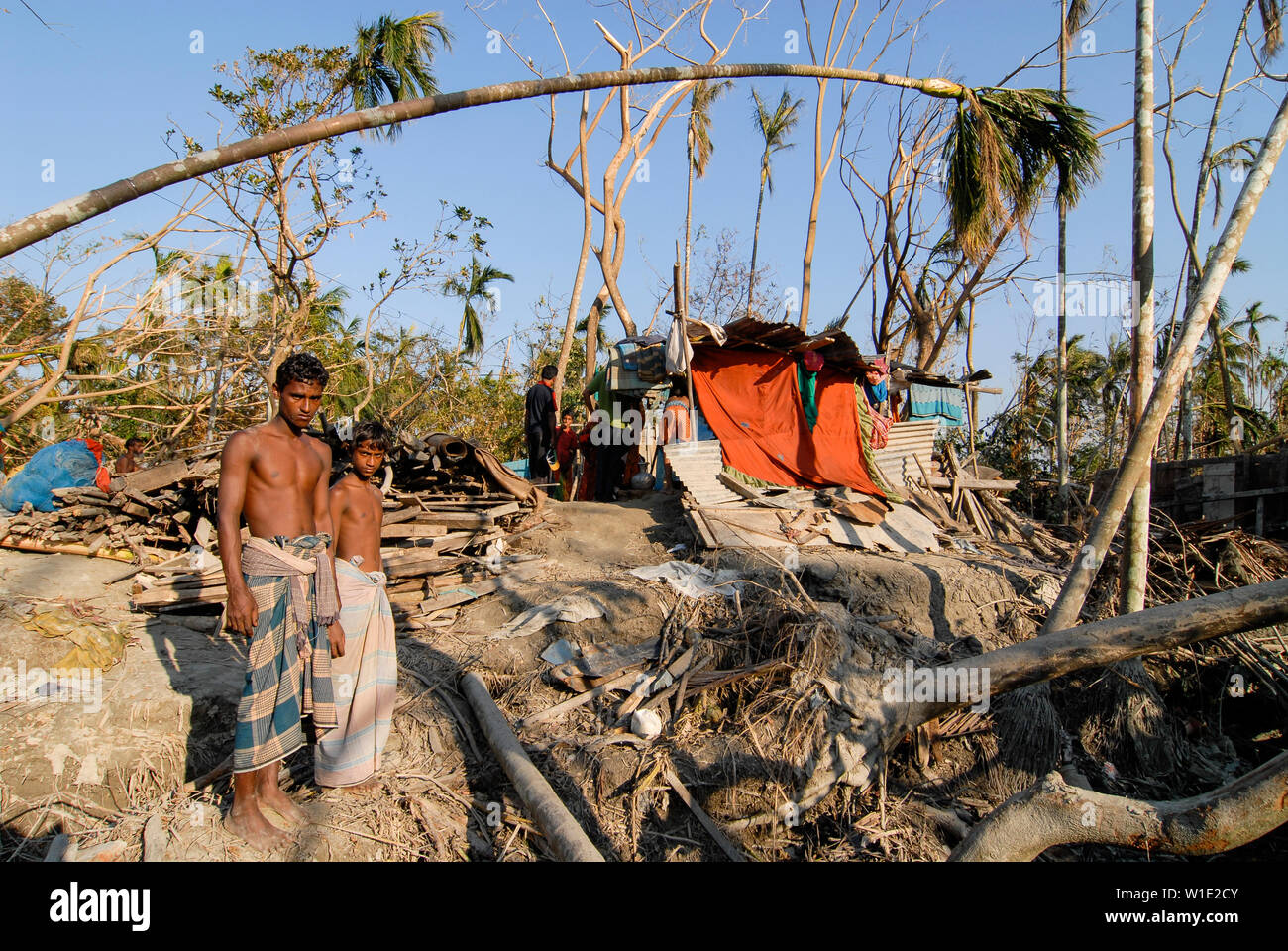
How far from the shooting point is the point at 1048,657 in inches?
155

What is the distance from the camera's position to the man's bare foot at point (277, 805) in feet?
10.7

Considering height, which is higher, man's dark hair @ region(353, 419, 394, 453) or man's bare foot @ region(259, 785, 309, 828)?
man's dark hair @ region(353, 419, 394, 453)

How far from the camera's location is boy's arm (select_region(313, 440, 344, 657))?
3393mm

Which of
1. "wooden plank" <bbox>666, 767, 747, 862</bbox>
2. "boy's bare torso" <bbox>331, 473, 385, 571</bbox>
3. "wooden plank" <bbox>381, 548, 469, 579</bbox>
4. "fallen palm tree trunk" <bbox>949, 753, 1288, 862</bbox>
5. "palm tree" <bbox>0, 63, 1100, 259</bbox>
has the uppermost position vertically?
"palm tree" <bbox>0, 63, 1100, 259</bbox>

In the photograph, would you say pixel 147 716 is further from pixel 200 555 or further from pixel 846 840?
A: pixel 846 840

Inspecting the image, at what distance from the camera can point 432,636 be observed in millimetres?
5773

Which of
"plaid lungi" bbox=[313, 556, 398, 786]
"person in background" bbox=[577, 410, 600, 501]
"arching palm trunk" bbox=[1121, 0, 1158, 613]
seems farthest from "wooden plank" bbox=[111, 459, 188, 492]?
"arching palm trunk" bbox=[1121, 0, 1158, 613]

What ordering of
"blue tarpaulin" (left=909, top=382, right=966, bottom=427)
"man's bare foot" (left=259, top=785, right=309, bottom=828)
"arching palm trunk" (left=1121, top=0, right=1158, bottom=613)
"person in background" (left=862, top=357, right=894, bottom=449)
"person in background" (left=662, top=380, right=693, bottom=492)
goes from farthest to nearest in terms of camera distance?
1. "blue tarpaulin" (left=909, top=382, right=966, bottom=427)
2. "person in background" (left=862, top=357, right=894, bottom=449)
3. "person in background" (left=662, top=380, right=693, bottom=492)
4. "arching palm trunk" (left=1121, top=0, right=1158, bottom=613)
5. "man's bare foot" (left=259, top=785, right=309, bottom=828)

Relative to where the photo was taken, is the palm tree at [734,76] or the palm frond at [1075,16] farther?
the palm frond at [1075,16]

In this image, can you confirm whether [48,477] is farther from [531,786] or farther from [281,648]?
[531,786]

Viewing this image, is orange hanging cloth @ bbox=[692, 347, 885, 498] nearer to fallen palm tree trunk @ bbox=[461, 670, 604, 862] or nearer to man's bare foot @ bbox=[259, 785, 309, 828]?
fallen palm tree trunk @ bbox=[461, 670, 604, 862]

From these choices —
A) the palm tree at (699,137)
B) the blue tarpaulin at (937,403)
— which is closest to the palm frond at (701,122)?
the palm tree at (699,137)

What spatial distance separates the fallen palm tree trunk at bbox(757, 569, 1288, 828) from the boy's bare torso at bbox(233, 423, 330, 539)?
2.97m

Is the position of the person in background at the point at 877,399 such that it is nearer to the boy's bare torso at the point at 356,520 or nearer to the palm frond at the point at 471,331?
the boy's bare torso at the point at 356,520
